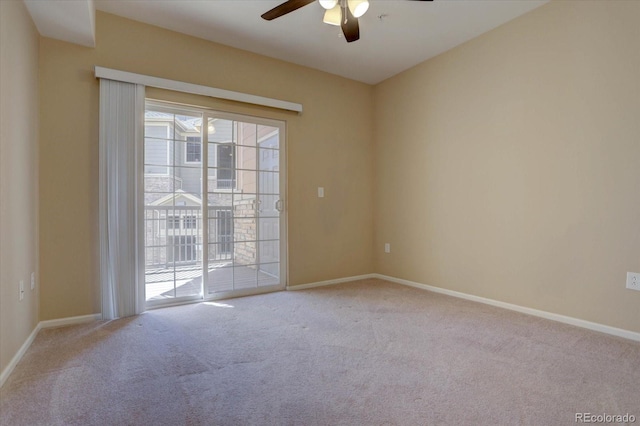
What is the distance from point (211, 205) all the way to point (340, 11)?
7.30 feet

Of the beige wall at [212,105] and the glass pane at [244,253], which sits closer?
the beige wall at [212,105]

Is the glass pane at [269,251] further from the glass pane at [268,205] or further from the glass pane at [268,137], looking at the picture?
the glass pane at [268,137]

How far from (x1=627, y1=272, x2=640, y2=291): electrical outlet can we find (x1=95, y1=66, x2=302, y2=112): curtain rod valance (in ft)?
11.4

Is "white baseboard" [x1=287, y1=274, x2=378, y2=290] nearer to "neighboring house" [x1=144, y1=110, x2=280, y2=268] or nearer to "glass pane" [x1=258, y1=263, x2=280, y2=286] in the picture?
"glass pane" [x1=258, y1=263, x2=280, y2=286]

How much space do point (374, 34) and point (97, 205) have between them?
3.14 m

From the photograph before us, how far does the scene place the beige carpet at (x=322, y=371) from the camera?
151cm

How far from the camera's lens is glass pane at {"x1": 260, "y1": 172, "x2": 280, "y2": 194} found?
3.80m

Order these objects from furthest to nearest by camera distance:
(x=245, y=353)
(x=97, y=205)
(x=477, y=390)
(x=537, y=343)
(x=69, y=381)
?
(x=97, y=205)
(x=537, y=343)
(x=245, y=353)
(x=69, y=381)
(x=477, y=390)

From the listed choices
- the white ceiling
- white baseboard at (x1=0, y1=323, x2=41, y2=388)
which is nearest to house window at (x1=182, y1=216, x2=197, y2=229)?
white baseboard at (x1=0, y1=323, x2=41, y2=388)

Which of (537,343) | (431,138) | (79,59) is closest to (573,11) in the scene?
(431,138)

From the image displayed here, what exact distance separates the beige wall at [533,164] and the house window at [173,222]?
8.99 ft

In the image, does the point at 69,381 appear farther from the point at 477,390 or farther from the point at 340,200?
the point at 340,200

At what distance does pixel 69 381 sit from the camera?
1.80 metres

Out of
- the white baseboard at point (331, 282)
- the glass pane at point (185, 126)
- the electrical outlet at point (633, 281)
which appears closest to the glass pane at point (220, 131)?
the glass pane at point (185, 126)
